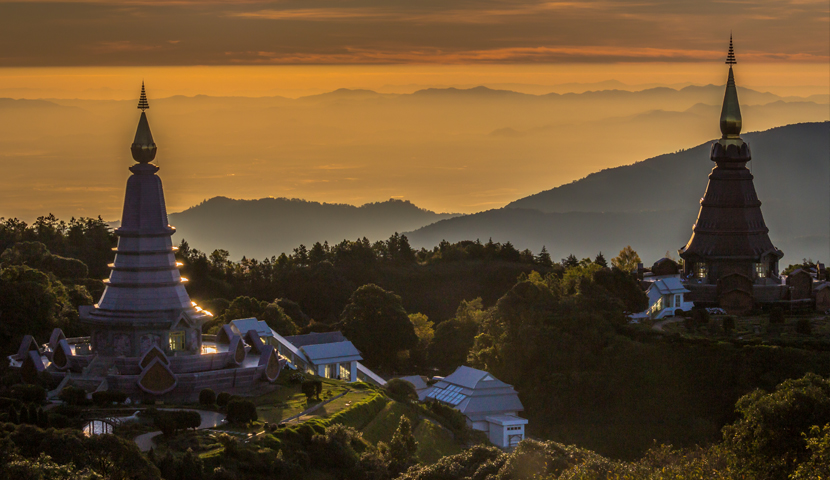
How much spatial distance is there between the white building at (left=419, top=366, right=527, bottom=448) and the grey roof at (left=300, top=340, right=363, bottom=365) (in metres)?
4.47

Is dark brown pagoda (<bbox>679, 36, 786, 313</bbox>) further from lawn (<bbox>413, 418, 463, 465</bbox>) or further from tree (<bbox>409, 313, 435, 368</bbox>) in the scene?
lawn (<bbox>413, 418, 463, 465</bbox>)

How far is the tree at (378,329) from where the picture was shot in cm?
6456

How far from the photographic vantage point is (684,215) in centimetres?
18312

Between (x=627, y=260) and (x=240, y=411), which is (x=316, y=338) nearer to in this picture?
(x=240, y=411)

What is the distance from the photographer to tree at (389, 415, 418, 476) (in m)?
37.4

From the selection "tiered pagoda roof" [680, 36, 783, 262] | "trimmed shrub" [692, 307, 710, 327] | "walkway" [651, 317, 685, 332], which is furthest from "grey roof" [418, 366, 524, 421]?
"tiered pagoda roof" [680, 36, 783, 262]

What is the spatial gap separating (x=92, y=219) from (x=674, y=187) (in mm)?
136588

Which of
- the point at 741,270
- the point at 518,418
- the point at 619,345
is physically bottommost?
the point at 518,418

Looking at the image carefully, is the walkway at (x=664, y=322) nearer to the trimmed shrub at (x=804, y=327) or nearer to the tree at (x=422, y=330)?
the trimmed shrub at (x=804, y=327)

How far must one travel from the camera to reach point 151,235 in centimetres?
4488

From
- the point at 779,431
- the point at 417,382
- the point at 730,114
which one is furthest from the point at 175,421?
the point at 730,114

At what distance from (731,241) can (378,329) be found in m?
22.3

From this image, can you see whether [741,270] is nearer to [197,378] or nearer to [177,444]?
[197,378]

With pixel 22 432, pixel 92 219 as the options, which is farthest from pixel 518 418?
pixel 92 219
